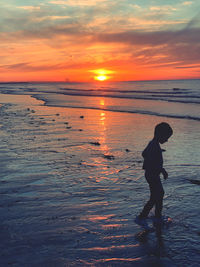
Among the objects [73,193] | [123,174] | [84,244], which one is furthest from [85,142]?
[84,244]

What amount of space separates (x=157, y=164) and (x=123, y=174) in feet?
9.70

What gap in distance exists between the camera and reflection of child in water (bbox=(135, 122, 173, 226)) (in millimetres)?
4527

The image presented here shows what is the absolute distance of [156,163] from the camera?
15.4ft

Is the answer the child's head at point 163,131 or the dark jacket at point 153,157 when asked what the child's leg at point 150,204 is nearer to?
the dark jacket at point 153,157

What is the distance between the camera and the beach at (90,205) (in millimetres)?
4070

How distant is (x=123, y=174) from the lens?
299 inches

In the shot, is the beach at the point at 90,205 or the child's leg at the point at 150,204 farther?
the child's leg at the point at 150,204

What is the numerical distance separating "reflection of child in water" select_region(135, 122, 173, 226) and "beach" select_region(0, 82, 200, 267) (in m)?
0.45

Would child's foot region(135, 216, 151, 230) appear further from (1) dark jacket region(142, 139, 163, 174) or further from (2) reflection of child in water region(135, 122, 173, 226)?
(1) dark jacket region(142, 139, 163, 174)

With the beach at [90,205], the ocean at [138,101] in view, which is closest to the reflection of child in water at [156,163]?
the beach at [90,205]

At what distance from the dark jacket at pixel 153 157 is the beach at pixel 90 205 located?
1.11 metres

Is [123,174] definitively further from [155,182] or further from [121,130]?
[121,130]

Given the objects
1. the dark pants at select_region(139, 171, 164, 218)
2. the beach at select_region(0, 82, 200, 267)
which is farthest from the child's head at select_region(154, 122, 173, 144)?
the beach at select_region(0, 82, 200, 267)

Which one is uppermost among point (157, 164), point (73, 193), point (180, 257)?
point (157, 164)
